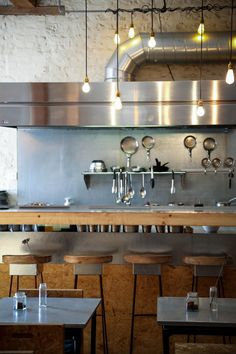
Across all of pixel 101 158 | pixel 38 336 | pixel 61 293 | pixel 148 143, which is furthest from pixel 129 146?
pixel 38 336

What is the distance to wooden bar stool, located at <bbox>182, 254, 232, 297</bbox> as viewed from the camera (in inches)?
165

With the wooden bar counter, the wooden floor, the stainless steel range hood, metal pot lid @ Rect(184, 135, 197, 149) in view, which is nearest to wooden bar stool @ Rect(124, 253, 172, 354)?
the wooden floor

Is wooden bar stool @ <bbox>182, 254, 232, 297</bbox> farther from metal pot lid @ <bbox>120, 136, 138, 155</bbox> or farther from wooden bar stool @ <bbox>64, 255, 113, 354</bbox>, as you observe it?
metal pot lid @ <bbox>120, 136, 138, 155</bbox>

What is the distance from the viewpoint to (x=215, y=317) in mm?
3025

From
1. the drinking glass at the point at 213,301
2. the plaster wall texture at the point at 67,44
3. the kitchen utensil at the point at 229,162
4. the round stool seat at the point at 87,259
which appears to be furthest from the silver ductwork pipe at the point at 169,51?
the drinking glass at the point at 213,301

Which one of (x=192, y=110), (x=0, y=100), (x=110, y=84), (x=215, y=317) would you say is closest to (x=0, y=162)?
(x=0, y=100)

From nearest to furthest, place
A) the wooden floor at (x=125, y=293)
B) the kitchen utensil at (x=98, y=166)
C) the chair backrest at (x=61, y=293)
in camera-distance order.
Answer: the chair backrest at (x=61, y=293), the wooden floor at (x=125, y=293), the kitchen utensil at (x=98, y=166)

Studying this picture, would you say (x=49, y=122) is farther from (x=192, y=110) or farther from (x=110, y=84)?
(x=192, y=110)

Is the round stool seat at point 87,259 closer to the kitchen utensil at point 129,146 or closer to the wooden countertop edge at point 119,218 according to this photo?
the wooden countertop edge at point 119,218

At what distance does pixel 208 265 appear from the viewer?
4.31 metres

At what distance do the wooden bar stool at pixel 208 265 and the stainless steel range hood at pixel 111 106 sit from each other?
215cm

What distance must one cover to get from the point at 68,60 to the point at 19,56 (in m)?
0.64

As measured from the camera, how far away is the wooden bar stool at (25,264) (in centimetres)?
434

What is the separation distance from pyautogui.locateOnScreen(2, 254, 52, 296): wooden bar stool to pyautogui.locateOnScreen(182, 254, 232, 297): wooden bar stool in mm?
1126
